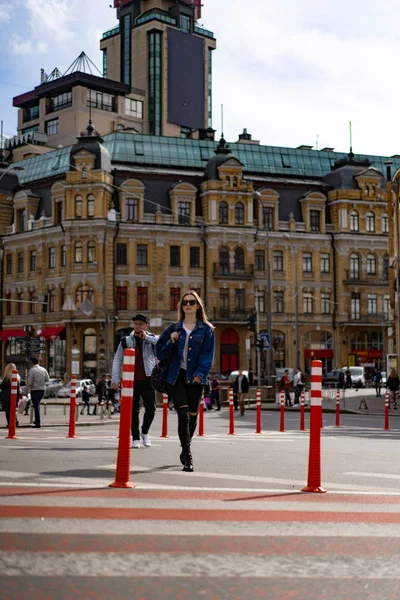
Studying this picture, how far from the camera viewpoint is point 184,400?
9.95 metres

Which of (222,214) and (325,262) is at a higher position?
(222,214)

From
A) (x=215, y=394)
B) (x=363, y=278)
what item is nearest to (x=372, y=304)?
(x=363, y=278)

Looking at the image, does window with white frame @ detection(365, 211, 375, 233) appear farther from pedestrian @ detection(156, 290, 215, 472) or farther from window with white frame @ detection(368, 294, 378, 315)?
pedestrian @ detection(156, 290, 215, 472)

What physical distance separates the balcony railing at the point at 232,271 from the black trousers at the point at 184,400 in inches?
2457

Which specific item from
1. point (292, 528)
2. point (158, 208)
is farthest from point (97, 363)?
point (292, 528)

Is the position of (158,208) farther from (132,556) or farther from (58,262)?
(132,556)

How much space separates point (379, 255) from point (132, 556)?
246 ft

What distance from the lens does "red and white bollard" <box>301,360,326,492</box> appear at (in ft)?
27.4

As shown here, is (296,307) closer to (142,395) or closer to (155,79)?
(155,79)

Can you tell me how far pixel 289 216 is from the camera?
76.6 meters

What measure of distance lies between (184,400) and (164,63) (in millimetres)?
88445

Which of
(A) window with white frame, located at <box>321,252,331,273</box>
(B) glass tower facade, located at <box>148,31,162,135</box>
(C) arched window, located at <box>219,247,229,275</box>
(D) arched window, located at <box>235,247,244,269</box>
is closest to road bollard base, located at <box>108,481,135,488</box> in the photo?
(C) arched window, located at <box>219,247,229,275</box>

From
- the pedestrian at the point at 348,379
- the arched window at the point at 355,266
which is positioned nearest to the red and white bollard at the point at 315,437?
the pedestrian at the point at 348,379

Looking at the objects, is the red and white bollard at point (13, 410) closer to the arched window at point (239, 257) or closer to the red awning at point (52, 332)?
the red awning at point (52, 332)
